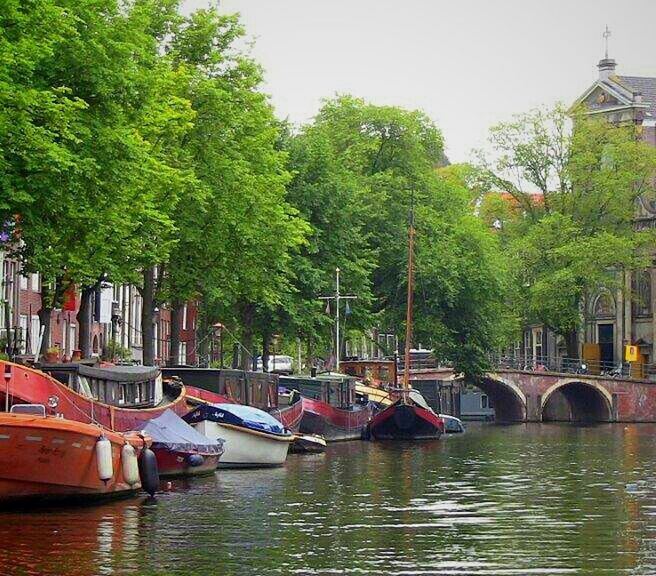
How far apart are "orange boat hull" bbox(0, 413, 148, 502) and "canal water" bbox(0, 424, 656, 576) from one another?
48 cm

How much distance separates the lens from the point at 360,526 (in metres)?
31.7

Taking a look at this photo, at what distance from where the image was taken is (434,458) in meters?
58.8

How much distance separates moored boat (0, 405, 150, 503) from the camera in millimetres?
31641

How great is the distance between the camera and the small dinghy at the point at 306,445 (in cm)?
6075

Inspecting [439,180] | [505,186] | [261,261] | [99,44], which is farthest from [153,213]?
[505,186]

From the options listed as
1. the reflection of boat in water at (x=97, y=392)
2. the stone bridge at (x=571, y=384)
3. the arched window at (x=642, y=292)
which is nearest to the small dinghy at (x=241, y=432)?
the reflection of boat in water at (x=97, y=392)

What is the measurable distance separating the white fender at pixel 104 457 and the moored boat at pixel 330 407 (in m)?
34.2

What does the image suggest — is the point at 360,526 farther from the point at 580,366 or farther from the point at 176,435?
the point at 580,366

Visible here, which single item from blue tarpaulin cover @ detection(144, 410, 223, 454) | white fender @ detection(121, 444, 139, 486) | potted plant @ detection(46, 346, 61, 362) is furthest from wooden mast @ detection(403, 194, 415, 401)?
white fender @ detection(121, 444, 139, 486)

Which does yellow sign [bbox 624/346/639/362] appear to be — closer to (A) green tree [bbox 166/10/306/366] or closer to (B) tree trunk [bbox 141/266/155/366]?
(A) green tree [bbox 166/10/306/366]

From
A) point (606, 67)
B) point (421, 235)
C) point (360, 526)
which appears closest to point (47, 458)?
point (360, 526)

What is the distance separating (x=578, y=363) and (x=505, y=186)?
1250cm

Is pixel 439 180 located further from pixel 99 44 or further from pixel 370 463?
pixel 99 44

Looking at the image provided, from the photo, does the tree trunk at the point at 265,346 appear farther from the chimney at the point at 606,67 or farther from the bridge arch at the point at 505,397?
the chimney at the point at 606,67
